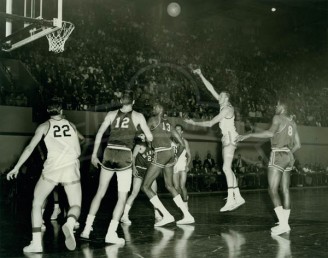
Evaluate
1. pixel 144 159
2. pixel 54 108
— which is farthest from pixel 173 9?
pixel 54 108

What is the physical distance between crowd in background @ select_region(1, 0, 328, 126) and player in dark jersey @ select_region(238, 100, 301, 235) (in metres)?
10.4

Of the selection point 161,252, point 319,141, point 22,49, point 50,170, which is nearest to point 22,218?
point 50,170

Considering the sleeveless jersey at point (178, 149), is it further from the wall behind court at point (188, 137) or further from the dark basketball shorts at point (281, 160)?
the wall behind court at point (188, 137)

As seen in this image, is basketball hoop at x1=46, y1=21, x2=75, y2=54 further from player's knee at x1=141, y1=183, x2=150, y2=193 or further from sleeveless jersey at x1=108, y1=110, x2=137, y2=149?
sleeveless jersey at x1=108, y1=110, x2=137, y2=149

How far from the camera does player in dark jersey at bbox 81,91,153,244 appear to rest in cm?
590

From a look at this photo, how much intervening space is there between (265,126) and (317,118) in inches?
185

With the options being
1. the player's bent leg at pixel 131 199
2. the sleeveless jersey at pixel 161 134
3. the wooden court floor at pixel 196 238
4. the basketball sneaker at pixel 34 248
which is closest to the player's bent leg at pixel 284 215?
the wooden court floor at pixel 196 238

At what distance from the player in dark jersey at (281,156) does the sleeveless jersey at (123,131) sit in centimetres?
205

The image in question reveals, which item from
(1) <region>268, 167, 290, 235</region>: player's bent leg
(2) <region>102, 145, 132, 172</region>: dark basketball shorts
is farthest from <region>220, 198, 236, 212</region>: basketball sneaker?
(2) <region>102, 145, 132, 172</region>: dark basketball shorts

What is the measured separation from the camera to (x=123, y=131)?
5.96m

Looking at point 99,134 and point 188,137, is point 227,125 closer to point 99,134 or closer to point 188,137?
point 99,134

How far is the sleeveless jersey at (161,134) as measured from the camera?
7359mm

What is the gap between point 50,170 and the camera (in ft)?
17.7

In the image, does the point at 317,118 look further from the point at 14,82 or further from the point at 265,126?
the point at 14,82
